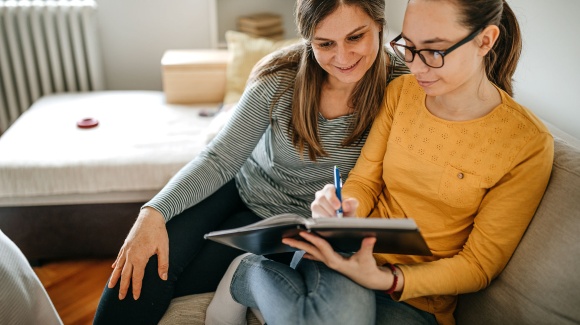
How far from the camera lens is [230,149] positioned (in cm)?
134

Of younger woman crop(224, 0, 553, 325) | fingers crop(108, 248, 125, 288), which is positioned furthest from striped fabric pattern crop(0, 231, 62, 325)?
younger woman crop(224, 0, 553, 325)

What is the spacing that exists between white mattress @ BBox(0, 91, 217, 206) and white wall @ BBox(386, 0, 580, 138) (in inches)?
45.2

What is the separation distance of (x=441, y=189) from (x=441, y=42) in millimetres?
311

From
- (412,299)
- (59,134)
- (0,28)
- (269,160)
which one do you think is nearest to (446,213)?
(412,299)

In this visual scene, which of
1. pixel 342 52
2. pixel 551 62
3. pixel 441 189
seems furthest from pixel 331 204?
pixel 551 62

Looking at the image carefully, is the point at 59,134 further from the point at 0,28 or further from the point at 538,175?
the point at 538,175

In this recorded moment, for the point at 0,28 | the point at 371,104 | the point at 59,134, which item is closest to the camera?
the point at 371,104

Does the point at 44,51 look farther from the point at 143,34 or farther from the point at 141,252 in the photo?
the point at 141,252

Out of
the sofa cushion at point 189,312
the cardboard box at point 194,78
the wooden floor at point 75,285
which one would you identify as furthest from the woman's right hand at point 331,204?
the cardboard box at point 194,78

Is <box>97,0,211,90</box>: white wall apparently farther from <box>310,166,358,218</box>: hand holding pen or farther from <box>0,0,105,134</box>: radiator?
<box>310,166,358,218</box>: hand holding pen

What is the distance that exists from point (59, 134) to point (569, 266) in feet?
6.00

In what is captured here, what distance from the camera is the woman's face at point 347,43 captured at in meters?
1.10

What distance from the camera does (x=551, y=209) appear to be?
0.95m

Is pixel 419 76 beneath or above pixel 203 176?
above
